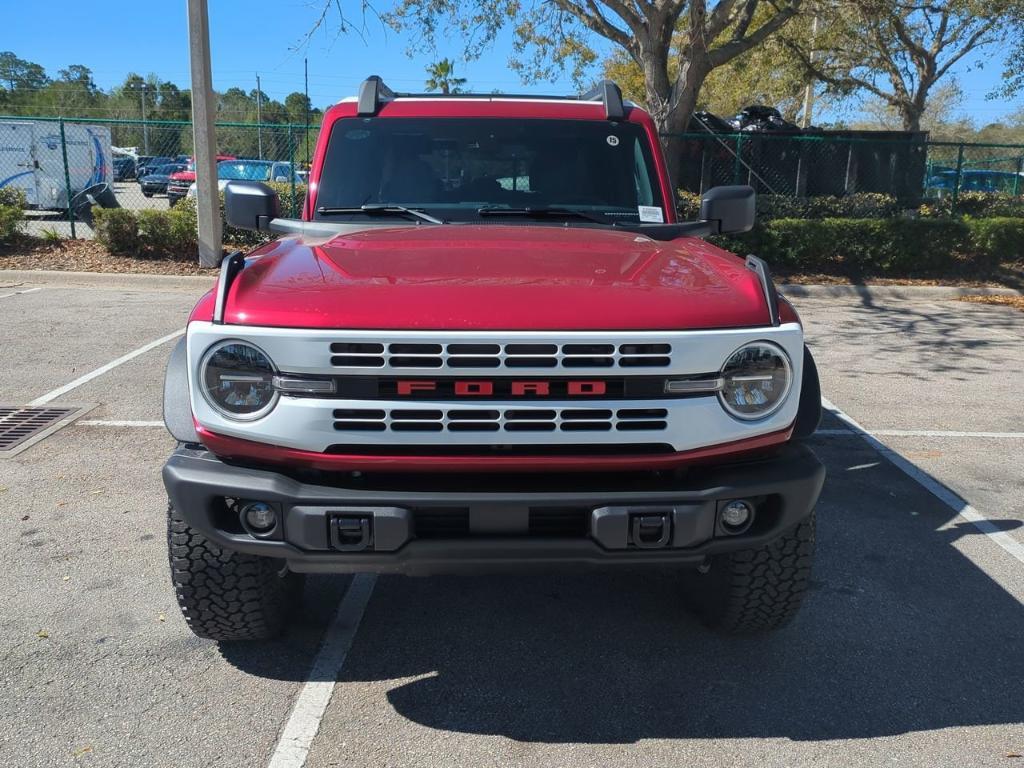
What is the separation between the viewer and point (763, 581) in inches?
119

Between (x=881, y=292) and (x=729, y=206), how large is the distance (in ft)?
30.7

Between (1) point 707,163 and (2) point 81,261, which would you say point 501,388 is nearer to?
(2) point 81,261

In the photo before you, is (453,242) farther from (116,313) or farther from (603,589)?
(116,313)

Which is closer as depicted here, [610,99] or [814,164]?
[610,99]

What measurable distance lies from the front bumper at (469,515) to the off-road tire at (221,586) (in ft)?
0.94

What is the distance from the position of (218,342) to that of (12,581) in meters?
1.91

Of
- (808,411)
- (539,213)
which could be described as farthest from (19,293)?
(808,411)

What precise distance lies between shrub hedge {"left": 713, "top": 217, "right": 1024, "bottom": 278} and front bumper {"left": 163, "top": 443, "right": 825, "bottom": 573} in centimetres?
1066

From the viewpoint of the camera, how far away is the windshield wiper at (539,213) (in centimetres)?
377

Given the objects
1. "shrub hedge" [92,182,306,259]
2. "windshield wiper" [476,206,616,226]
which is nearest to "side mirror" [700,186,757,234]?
"windshield wiper" [476,206,616,226]

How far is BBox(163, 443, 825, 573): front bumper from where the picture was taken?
2.49 metres

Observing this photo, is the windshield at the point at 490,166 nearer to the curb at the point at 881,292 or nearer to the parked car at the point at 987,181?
the curb at the point at 881,292

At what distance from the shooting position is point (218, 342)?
2.53m

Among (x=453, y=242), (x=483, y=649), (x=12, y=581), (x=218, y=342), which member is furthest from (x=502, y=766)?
(x=12, y=581)
